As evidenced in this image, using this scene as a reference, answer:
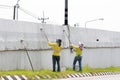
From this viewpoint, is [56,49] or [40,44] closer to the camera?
[56,49]

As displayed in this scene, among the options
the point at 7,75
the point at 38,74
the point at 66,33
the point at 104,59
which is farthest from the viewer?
the point at 104,59

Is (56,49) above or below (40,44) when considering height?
below

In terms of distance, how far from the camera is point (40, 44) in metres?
21.5

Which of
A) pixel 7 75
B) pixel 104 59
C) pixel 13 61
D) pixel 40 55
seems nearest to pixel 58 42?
pixel 40 55

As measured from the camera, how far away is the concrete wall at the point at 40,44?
19.2 m

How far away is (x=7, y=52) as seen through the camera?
62.7ft

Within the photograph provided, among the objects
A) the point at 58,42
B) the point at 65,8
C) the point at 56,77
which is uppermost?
the point at 65,8

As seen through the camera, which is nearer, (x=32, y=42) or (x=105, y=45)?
(x=32, y=42)

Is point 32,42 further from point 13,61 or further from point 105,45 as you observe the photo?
point 105,45

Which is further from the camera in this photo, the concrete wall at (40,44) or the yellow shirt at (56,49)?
the yellow shirt at (56,49)

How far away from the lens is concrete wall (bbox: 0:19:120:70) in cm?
1916

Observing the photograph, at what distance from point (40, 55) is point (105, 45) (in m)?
8.57

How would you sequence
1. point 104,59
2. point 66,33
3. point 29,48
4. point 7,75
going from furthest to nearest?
1. point 104,59
2. point 66,33
3. point 29,48
4. point 7,75

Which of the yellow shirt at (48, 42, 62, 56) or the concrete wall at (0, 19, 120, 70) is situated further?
the yellow shirt at (48, 42, 62, 56)
